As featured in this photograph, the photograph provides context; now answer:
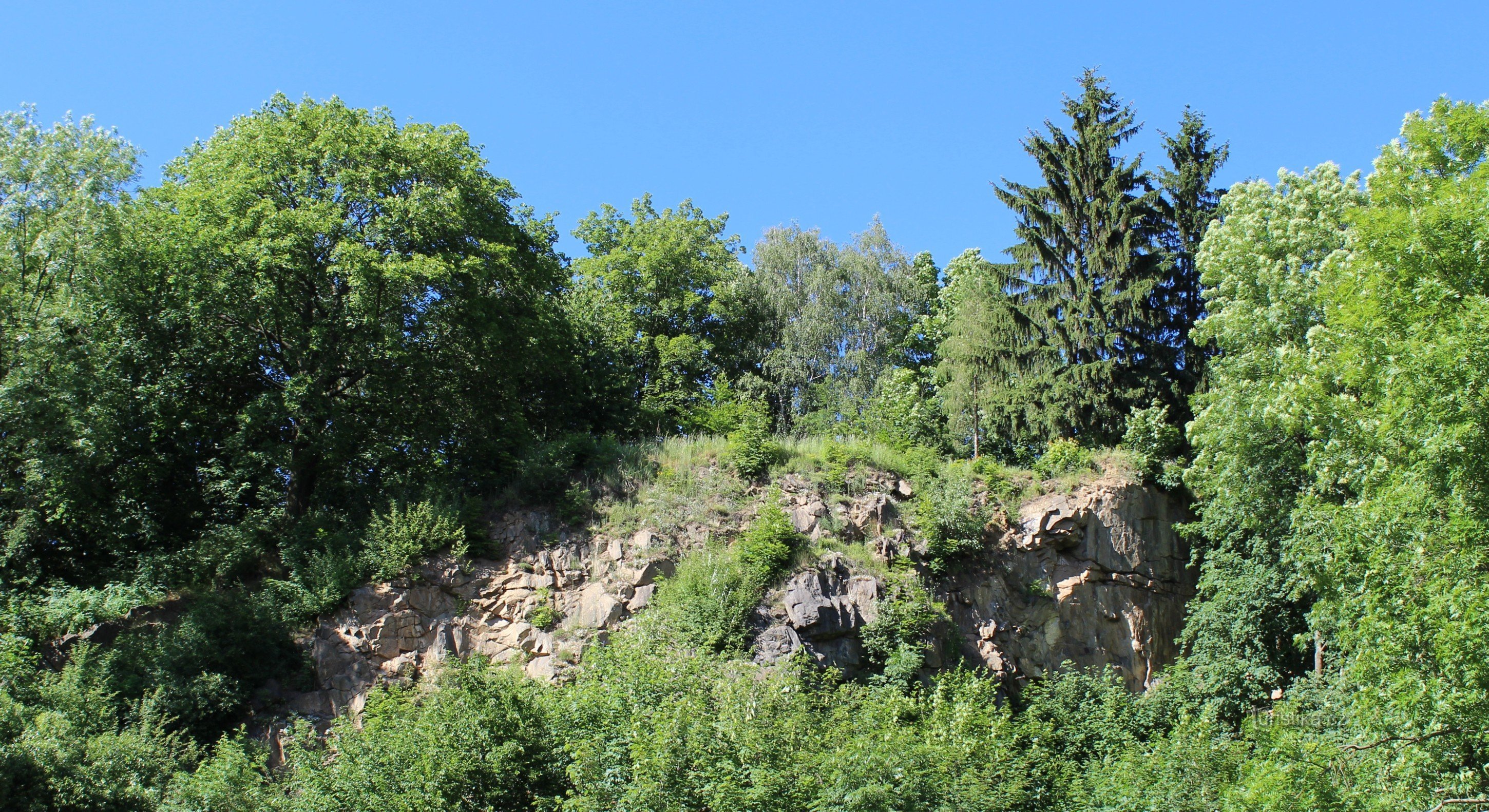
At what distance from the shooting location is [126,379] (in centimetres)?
1766

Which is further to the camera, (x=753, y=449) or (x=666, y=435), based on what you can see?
(x=666, y=435)

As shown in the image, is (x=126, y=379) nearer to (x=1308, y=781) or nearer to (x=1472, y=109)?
(x=1308, y=781)

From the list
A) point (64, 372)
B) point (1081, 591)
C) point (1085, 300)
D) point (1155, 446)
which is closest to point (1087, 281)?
point (1085, 300)

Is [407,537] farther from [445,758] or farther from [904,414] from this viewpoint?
[904,414]

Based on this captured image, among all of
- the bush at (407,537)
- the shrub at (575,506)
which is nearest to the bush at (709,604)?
the shrub at (575,506)

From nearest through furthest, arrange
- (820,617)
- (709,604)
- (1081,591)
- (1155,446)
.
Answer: (709,604), (820,617), (1081,591), (1155,446)

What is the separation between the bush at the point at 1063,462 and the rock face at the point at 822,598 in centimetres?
53

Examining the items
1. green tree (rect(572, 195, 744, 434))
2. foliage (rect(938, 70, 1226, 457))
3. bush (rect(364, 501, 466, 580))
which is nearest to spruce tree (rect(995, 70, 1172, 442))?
foliage (rect(938, 70, 1226, 457))

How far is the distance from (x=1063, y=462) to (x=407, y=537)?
12355 mm

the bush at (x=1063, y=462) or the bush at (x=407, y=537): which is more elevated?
the bush at (x=1063, y=462)

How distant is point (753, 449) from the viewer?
61.8ft

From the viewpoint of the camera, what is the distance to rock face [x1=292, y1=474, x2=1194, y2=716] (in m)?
15.6

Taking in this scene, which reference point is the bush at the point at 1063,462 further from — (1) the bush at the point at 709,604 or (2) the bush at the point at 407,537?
(2) the bush at the point at 407,537

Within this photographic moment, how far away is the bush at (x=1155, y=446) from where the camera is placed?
68.6 ft
